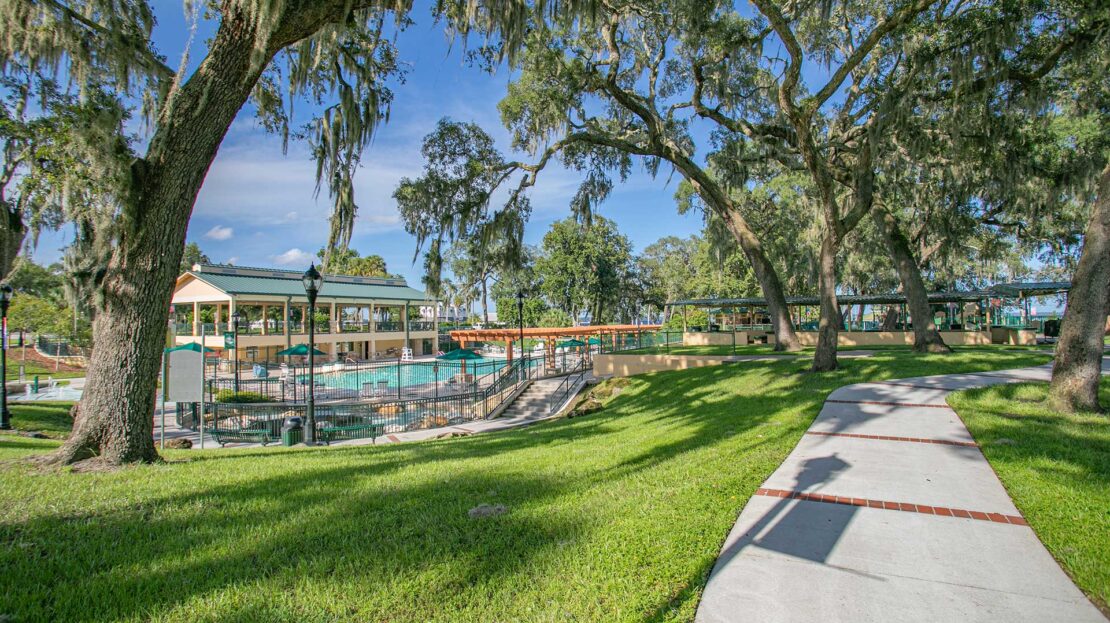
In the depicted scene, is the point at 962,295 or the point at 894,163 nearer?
the point at 894,163

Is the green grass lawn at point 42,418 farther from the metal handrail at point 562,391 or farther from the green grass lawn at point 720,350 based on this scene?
the green grass lawn at point 720,350

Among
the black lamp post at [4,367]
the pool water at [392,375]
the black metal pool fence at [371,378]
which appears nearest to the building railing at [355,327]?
the black metal pool fence at [371,378]

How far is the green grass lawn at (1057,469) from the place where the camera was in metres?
3.41

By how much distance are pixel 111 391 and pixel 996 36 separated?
14891 mm

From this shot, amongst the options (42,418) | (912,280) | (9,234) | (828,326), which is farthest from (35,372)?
(912,280)

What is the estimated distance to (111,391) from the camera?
5.64 metres

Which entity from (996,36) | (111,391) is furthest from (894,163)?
(111,391)

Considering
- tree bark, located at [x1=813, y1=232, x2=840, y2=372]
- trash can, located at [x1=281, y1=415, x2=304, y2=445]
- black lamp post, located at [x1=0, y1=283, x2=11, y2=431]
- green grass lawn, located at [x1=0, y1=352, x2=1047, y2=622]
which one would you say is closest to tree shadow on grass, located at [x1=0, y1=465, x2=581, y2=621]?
green grass lawn, located at [x1=0, y1=352, x2=1047, y2=622]

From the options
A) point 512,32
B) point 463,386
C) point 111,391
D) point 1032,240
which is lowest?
point 463,386

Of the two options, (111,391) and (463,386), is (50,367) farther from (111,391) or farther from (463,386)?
(111,391)

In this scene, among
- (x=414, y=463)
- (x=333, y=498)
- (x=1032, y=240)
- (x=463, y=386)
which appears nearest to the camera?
(x=333, y=498)

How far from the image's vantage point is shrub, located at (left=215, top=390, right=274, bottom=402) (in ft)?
60.5

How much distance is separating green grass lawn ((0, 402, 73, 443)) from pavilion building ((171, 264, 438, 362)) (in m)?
12.8

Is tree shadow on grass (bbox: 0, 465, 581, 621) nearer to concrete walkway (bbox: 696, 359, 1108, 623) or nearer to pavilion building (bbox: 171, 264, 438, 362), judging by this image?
concrete walkway (bbox: 696, 359, 1108, 623)
